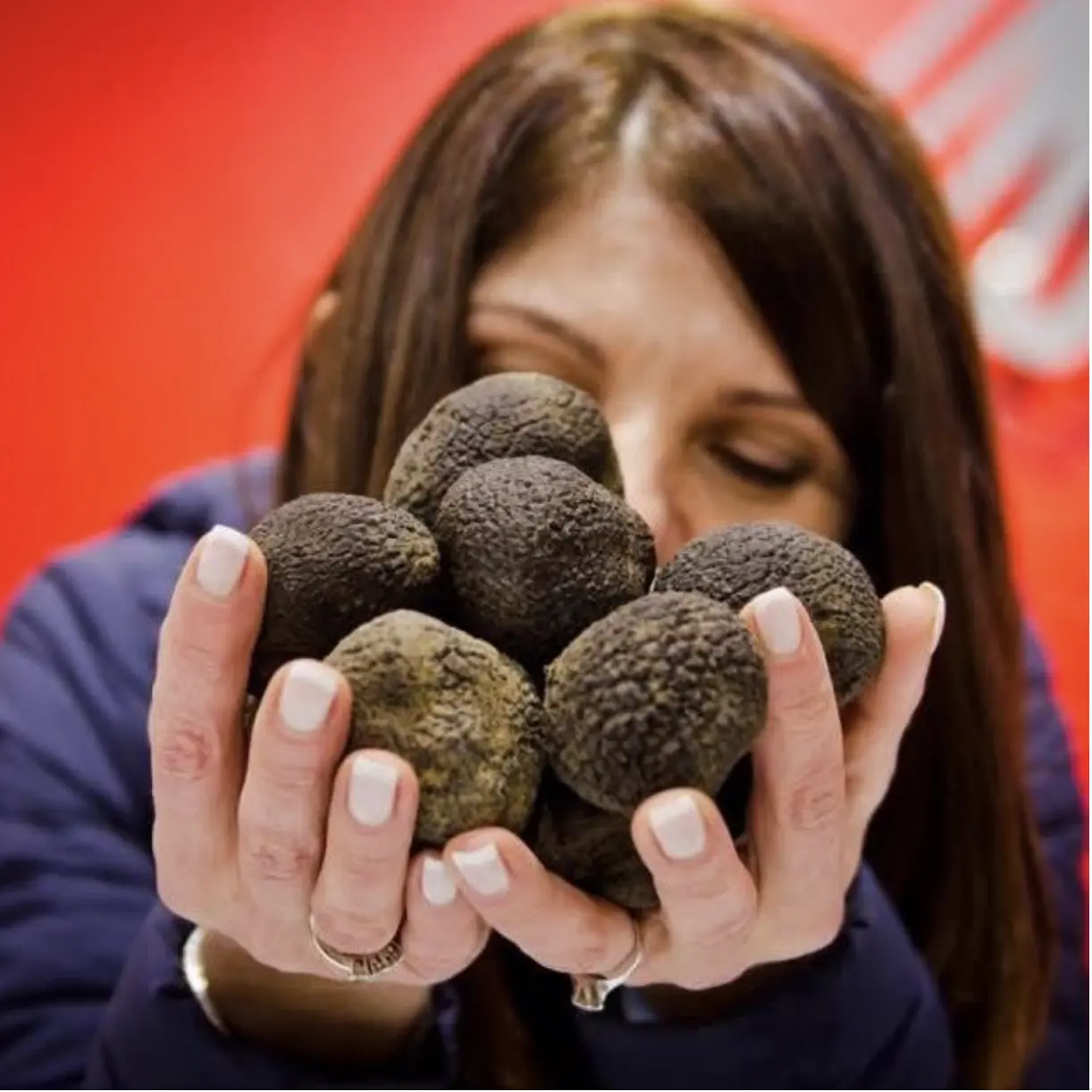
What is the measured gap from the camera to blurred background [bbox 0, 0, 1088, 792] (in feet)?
4.70

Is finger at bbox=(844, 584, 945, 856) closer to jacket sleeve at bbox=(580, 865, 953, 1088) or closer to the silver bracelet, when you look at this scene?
jacket sleeve at bbox=(580, 865, 953, 1088)

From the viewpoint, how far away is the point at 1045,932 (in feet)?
2.84

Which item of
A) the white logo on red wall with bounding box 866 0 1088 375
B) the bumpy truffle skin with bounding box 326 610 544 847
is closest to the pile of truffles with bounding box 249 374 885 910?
the bumpy truffle skin with bounding box 326 610 544 847

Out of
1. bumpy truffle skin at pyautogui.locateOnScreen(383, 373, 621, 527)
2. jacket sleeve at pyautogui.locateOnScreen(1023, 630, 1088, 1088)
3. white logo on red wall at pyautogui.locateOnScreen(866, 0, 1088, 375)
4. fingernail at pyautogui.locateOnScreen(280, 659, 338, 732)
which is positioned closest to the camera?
fingernail at pyautogui.locateOnScreen(280, 659, 338, 732)

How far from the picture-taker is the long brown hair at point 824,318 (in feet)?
2.43

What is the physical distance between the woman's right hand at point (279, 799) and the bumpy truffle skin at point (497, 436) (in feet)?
0.33

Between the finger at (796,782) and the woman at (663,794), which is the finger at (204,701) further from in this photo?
the finger at (796,782)

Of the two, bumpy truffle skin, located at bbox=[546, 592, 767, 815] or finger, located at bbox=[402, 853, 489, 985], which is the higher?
bumpy truffle skin, located at bbox=[546, 592, 767, 815]

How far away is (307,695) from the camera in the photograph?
1.22ft

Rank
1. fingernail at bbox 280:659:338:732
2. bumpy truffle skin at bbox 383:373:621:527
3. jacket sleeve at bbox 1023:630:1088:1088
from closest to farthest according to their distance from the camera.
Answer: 1. fingernail at bbox 280:659:338:732
2. bumpy truffle skin at bbox 383:373:621:527
3. jacket sleeve at bbox 1023:630:1088:1088

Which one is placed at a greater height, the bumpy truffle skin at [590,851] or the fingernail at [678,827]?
the fingernail at [678,827]

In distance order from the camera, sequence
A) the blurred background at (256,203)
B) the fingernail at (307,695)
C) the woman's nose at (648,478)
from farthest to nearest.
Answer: the blurred background at (256,203)
the woman's nose at (648,478)
the fingernail at (307,695)

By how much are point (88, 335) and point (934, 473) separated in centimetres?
108

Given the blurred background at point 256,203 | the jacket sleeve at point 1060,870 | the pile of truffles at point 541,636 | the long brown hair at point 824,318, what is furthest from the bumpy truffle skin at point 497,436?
the blurred background at point 256,203
